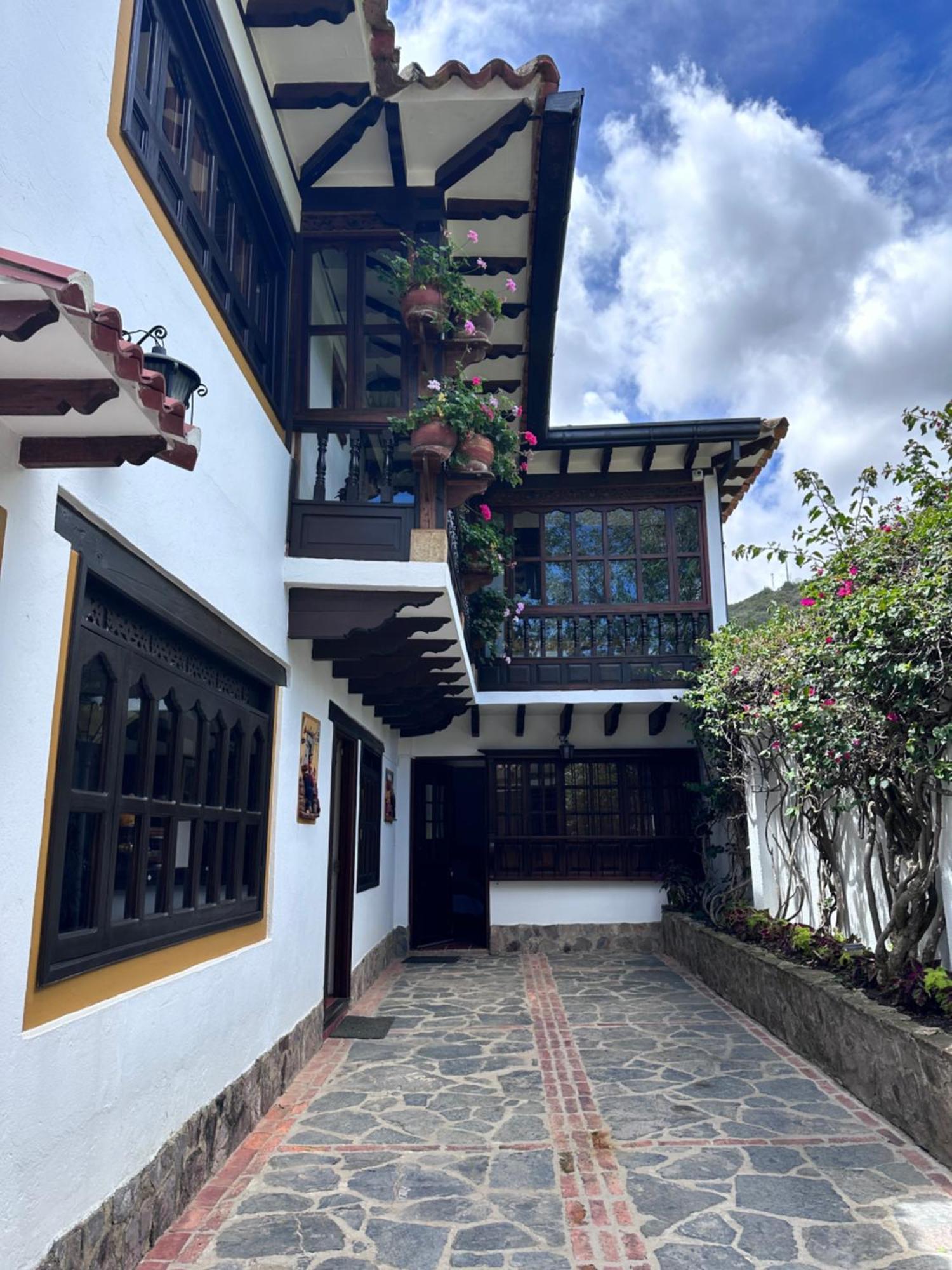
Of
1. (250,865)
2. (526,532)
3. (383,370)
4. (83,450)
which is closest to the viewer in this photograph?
(83,450)

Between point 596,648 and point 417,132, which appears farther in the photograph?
point 596,648

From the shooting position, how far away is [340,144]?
209 inches

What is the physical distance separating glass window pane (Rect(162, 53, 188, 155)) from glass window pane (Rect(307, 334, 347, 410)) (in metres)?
1.82

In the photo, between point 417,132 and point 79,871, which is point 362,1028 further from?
point 417,132

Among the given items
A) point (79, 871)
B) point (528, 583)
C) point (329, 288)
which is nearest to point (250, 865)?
point (79, 871)

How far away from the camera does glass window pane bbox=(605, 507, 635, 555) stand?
33.6 ft

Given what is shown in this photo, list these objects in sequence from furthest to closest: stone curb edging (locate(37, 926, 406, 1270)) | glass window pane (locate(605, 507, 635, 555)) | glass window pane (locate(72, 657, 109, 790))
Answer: glass window pane (locate(605, 507, 635, 555)), glass window pane (locate(72, 657, 109, 790)), stone curb edging (locate(37, 926, 406, 1270))

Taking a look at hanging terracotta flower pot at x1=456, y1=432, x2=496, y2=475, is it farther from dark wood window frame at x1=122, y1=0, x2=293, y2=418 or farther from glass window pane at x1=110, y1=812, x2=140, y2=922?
glass window pane at x1=110, y1=812, x2=140, y2=922

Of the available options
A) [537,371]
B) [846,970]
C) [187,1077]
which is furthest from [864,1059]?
[537,371]

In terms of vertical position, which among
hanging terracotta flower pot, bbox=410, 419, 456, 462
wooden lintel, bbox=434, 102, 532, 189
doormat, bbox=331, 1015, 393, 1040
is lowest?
doormat, bbox=331, 1015, 393, 1040

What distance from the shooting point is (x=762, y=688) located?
741 cm

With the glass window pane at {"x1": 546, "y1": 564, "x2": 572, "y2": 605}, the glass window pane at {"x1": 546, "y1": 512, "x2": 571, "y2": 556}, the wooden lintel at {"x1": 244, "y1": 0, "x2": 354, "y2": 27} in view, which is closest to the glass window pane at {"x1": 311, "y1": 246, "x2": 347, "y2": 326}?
the wooden lintel at {"x1": 244, "y1": 0, "x2": 354, "y2": 27}

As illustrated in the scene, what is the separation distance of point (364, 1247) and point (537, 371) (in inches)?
269

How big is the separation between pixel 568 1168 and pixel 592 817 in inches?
269
